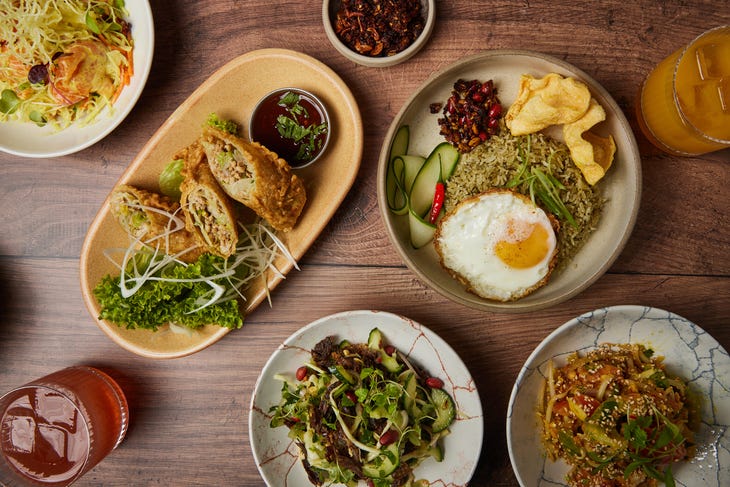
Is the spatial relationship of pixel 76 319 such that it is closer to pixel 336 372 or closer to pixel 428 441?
pixel 336 372

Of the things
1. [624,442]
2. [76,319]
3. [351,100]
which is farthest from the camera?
[76,319]

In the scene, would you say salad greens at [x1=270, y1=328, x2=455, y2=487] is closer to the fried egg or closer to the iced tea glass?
the fried egg

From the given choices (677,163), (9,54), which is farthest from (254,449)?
(677,163)

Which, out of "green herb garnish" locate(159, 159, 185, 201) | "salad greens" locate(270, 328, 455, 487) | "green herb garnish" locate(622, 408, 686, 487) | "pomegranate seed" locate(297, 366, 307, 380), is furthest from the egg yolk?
"green herb garnish" locate(159, 159, 185, 201)

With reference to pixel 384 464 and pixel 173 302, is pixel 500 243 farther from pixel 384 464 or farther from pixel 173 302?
pixel 173 302

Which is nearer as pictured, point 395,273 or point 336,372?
point 336,372

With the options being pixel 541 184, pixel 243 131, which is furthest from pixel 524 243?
pixel 243 131

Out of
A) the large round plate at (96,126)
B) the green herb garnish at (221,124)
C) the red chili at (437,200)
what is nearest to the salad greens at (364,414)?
the red chili at (437,200)
